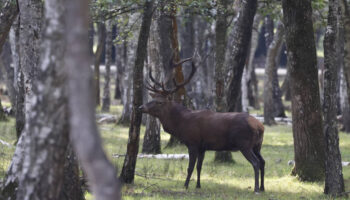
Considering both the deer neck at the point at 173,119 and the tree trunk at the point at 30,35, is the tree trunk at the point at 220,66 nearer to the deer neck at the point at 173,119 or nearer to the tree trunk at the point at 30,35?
the deer neck at the point at 173,119

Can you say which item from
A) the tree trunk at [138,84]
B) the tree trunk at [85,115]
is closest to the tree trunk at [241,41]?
the tree trunk at [138,84]

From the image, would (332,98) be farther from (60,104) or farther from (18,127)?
(18,127)

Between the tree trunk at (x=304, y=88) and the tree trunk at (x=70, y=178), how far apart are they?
5.98 m

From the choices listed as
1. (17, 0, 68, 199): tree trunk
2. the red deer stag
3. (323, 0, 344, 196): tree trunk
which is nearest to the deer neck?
the red deer stag

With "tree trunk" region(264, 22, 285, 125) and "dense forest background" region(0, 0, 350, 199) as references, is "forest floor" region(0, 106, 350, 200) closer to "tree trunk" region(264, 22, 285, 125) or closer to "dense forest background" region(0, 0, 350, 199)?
"dense forest background" region(0, 0, 350, 199)

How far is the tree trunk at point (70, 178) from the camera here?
807cm

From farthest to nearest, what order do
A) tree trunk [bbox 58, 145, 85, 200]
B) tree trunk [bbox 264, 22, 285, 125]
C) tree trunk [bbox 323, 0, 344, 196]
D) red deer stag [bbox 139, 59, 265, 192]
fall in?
tree trunk [bbox 264, 22, 285, 125] < red deer stag [bbox 139, 59, 265, 192] < tree trunk [bbox 323, 0, 344, 196] < tree trunk [bbox 58, 145, 85, 200]

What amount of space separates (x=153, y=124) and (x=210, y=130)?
568cm

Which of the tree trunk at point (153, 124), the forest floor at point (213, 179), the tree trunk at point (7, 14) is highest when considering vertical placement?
the tree trunk at point (7, 14)

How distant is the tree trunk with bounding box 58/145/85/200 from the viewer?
8.07 meters

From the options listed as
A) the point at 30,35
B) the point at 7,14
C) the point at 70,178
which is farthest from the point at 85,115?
the point at 7,14

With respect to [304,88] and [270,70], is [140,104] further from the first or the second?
[270,70]

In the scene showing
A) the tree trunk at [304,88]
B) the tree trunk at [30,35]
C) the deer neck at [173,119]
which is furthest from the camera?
the deer neck at [173,119]

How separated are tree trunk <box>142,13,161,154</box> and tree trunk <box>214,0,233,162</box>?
85.3 inches
